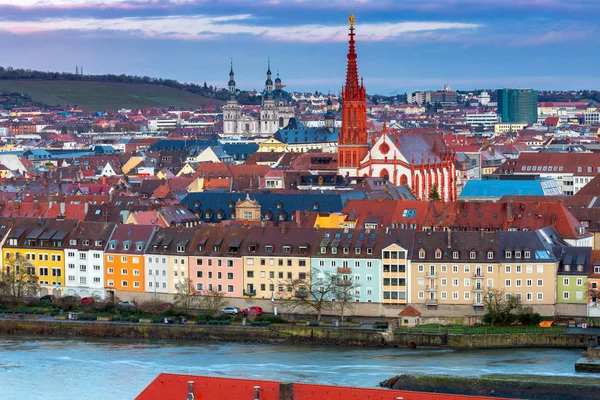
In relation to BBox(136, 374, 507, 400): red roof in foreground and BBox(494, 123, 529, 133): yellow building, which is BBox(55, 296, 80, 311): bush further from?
BBox(494, 123, 529, 133): yellow building

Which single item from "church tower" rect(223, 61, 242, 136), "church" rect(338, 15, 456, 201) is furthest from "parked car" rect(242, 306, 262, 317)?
"church tower" rect(223, 61, 242, 136)

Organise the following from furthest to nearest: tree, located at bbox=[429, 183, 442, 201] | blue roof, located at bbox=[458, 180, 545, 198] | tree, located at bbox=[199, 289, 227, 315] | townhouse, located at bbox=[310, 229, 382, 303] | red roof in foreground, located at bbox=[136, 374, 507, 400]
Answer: tree, located at bbox=[429, 183, 442, 201], blue roof, located at bbox=[458, 180, 545, 198], tree, located at bbox=[199, 289, 227, 315], townhouse, located at bbox=[310, 229, 382, 303], red roof in foreground, located at bbox=[136, 374, 507, 400]

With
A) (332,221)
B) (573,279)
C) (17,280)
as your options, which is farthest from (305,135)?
(573,279)

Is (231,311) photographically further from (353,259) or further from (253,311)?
(353,259)

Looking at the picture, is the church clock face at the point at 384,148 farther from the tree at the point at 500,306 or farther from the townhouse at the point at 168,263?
the tree at the point at 500,306

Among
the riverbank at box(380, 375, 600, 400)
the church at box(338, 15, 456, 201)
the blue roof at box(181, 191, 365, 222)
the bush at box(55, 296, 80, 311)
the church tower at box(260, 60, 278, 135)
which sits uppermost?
the church tower at box(260, 60, 278, 135)
